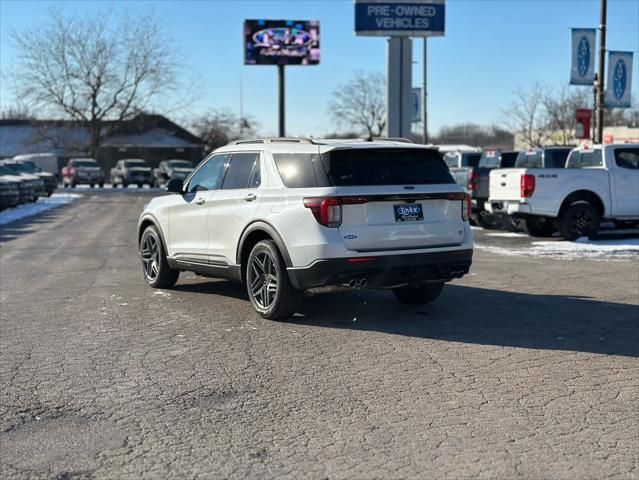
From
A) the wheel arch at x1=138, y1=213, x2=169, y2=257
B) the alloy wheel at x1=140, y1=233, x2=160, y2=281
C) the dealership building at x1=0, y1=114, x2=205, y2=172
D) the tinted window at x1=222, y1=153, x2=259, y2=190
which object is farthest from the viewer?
the dealership building at x1=0, y1=114, x2=205, y2=172

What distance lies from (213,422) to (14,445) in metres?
1.15

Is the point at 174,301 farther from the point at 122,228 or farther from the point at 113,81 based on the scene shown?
the point at 113,81

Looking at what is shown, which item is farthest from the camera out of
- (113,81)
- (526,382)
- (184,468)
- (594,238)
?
(113,81)

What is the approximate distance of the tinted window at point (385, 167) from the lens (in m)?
7.51

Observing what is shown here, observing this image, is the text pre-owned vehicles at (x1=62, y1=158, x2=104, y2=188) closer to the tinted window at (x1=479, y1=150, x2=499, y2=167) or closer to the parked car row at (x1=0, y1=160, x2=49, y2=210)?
the parked car row at (x1=0, y1=160, x2=49, y2=210)

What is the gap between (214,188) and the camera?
357 inches

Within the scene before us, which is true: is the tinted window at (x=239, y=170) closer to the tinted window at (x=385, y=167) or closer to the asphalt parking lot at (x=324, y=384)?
the tinted window at (x=385, y=167)

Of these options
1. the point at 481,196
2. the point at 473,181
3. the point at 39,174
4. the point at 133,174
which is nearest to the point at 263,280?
the point at 481,196

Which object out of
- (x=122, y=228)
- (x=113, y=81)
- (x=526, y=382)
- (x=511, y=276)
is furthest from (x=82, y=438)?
(x=113, y=81)

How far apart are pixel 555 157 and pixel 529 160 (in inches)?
28.2

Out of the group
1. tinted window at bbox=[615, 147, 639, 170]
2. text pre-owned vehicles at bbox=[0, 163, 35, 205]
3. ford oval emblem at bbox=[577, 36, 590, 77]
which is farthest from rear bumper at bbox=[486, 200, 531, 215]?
text pre-owned vehicles at bbox=[0, 163, 35, 205]

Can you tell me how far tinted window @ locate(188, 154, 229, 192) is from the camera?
9.09 meters

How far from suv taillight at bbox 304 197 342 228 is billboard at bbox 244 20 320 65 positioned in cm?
3789

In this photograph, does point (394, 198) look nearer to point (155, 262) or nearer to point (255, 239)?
point (255, 239)
